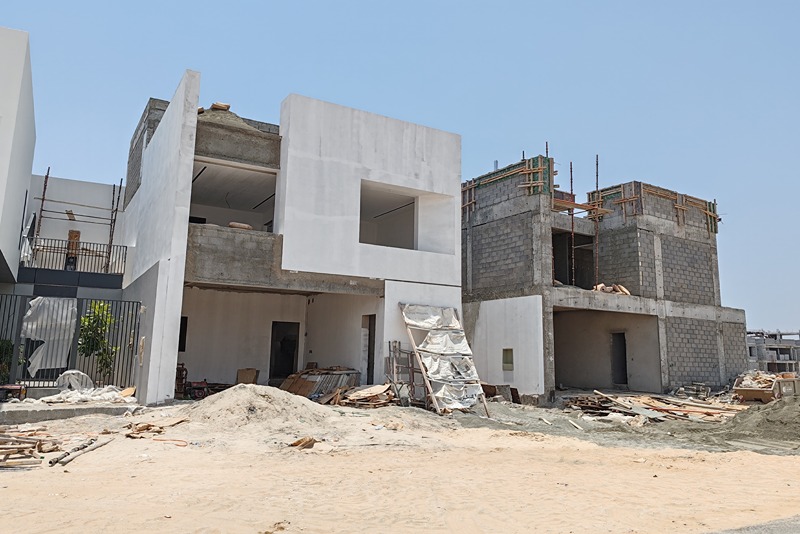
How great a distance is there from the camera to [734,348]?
2608 cm

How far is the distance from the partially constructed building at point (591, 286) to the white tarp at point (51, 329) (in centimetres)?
1360

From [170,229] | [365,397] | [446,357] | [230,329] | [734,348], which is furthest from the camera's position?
[734,348]

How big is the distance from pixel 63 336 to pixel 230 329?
6.78 m

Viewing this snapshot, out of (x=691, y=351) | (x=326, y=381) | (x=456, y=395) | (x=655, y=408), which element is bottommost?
(x=655, y=408)

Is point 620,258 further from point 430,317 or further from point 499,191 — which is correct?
point 430,317

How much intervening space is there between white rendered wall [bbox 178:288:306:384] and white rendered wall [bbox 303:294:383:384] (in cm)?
116

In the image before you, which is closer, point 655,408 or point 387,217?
point 655,408

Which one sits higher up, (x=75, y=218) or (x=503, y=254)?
(x=75, y=218)

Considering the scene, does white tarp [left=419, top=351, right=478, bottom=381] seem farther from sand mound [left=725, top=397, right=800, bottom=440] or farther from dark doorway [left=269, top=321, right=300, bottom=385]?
dark doorway [left=269, top=321, right=300, bottom=385]

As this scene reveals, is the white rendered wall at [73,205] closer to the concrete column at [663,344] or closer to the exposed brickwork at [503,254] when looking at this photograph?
the exposed brickwork at [503,254]

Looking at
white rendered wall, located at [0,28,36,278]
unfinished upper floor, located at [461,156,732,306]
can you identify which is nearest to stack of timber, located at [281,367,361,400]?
unfinished upper floor, located at [461,156,732,306]

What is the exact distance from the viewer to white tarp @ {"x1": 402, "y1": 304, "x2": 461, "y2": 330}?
18719mm

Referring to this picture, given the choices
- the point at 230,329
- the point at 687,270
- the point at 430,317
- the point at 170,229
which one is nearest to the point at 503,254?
the point at 430,317

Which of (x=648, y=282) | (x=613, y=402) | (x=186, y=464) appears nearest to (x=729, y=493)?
(x=186, y=464)
